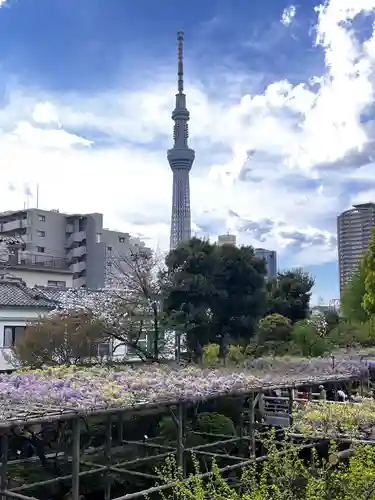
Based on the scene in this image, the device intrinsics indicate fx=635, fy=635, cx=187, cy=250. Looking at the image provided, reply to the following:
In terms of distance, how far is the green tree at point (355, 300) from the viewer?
2756 cm

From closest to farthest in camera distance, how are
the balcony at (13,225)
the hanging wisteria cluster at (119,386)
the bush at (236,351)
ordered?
the hanging wisteria cluster at (119,386), the bush at (236,351), the balcony at (13,225)

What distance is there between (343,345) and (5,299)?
12.7 m

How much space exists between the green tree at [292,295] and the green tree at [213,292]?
6.09 metres

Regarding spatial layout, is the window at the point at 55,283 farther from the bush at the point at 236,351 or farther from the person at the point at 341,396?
the person at the point at 341,396

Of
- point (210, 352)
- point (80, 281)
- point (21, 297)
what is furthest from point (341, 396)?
point (80, 281)

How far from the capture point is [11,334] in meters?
23.5

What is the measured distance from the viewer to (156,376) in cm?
1153

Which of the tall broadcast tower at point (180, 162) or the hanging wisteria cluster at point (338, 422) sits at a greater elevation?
the tall broadcast tower at point (180, 162)

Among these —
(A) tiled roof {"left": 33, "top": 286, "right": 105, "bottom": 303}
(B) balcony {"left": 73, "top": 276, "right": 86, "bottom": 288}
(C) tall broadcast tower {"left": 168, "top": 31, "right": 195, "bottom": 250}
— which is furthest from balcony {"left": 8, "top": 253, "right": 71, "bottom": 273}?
(C) tall broadcast tower {"left": 168, "top": 31, "right": 195, "bottom": 250}

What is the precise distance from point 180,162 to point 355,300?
6530 centimetres

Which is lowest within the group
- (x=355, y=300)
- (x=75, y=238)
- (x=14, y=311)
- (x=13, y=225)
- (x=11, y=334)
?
(x=11, y=334)

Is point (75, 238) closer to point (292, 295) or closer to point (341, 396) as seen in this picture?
point (292, 295)

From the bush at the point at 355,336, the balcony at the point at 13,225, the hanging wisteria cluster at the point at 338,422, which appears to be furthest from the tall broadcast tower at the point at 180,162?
the hanging wisteria cluster at the point at 338,422

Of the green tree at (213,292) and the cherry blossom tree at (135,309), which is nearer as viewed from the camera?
the cherry blossom tree at (135,309)
